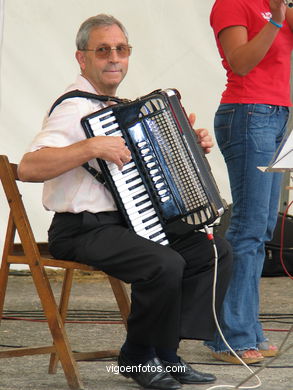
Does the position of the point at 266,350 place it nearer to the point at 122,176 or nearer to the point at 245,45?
the point at 122,176

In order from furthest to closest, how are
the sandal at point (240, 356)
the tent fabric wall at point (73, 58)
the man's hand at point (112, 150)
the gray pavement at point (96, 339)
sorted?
the tent fabric wall at point (73, 58) → the sandal at point (240, 356) → the gray pavement at point (96, 339) → the man's hand at point (112, 150)

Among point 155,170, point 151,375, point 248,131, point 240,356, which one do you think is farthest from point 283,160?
point 240,356

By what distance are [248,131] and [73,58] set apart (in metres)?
2.15

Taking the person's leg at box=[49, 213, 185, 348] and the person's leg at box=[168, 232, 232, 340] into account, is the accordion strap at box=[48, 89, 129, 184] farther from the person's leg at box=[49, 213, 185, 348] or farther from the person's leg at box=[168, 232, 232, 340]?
the person's leg at box=[168, 232, 232, 340]

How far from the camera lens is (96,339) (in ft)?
12.6

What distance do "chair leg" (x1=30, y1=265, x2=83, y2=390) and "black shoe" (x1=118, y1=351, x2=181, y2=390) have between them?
0.57 feet

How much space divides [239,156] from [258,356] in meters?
0.75

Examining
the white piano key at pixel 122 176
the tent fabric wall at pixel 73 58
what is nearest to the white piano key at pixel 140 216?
the white piano key at pixel 122 176

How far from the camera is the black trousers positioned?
284 cm

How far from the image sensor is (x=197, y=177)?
296cm

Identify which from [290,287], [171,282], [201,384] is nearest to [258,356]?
[201,384]

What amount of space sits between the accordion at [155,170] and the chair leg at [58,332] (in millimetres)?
350

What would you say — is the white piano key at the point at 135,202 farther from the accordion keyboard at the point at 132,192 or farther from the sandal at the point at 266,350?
the sandal at the point at 266,350

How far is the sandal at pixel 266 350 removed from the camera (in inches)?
135
